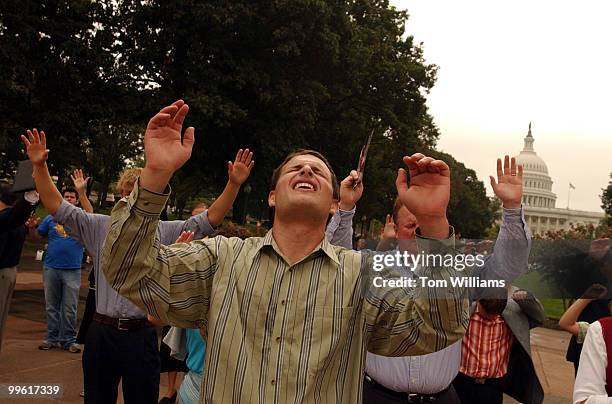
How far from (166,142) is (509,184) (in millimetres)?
1136

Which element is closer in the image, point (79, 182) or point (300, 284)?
point (300, 284)

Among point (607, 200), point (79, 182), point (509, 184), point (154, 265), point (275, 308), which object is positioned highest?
point (607, 200)

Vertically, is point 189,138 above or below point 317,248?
above

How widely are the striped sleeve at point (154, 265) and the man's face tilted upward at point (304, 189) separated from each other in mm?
248

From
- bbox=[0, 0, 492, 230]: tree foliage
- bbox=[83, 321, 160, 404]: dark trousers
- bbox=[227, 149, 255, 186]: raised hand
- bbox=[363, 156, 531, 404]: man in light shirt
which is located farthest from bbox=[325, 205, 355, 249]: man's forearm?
bbox=[0, 0, 492, 230]: tree foliage

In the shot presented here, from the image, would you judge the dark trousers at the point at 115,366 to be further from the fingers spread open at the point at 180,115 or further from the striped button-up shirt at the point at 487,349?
the fingers spread open at the point at 180,115

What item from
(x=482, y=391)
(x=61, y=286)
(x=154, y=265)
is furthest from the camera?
(x=61, y=286)

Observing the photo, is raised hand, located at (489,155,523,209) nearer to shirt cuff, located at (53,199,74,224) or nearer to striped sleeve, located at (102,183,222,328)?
striped sleeve, located at (102,183,222,328)

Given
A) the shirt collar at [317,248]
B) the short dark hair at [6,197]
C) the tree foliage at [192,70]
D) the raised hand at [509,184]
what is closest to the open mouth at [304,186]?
the shirt collar at [317,248]

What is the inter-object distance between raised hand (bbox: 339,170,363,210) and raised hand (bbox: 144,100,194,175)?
3.93 ft

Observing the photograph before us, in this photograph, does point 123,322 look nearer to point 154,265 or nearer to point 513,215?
point 154,265

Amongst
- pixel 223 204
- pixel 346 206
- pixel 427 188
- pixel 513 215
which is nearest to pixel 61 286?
pixel 223 204

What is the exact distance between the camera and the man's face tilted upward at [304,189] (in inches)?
76.5

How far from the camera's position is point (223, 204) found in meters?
3.64
